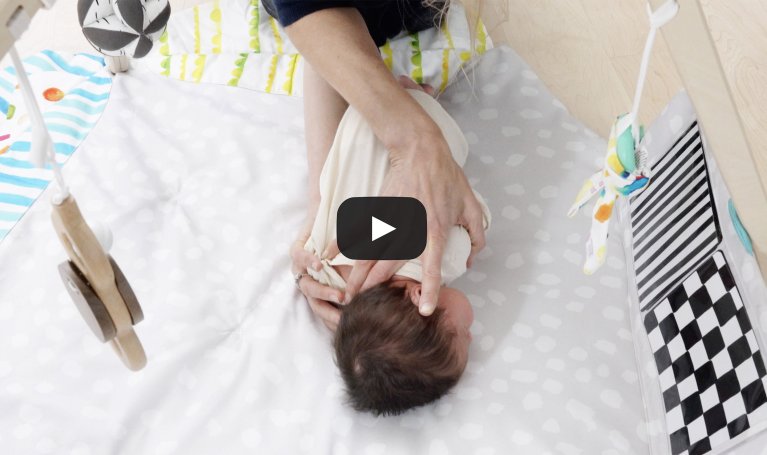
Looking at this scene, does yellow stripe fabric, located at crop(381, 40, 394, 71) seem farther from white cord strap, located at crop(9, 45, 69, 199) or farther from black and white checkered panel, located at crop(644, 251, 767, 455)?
white cord strap, located at crop(9, 45, 69, 199)

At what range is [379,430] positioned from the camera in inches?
37.6

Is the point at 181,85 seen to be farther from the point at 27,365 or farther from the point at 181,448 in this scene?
the point at 181,448

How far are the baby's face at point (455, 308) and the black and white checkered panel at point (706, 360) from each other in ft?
0.77

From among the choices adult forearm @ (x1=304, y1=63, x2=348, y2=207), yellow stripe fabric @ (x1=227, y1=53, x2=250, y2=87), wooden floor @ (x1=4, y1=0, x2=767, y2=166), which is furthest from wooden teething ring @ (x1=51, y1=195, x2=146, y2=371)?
wooden floor @ (x1=4, y1=0, x2=767, y2=166)

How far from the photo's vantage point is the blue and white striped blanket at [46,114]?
1175 mm

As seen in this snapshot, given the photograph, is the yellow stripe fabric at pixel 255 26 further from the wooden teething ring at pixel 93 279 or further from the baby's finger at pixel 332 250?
the wooden teething ring at pixel 93 279

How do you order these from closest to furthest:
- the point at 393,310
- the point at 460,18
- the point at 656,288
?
the point at 393,310 → the point at 656,288 → the point at 460,18

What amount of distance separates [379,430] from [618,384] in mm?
305

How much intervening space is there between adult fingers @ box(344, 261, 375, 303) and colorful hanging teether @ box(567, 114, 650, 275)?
28 centimetres

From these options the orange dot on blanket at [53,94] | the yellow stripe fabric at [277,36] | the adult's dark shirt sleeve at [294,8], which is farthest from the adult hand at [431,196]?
the orange dot on blanket at [53,94]

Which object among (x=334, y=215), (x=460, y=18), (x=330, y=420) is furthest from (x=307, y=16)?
(x=330, y=420)

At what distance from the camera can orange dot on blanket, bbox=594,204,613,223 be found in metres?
0.79

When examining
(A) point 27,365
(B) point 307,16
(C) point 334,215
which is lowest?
(A) point 27,365

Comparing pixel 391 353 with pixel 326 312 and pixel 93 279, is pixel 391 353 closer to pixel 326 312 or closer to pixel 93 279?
pixel 326 312
